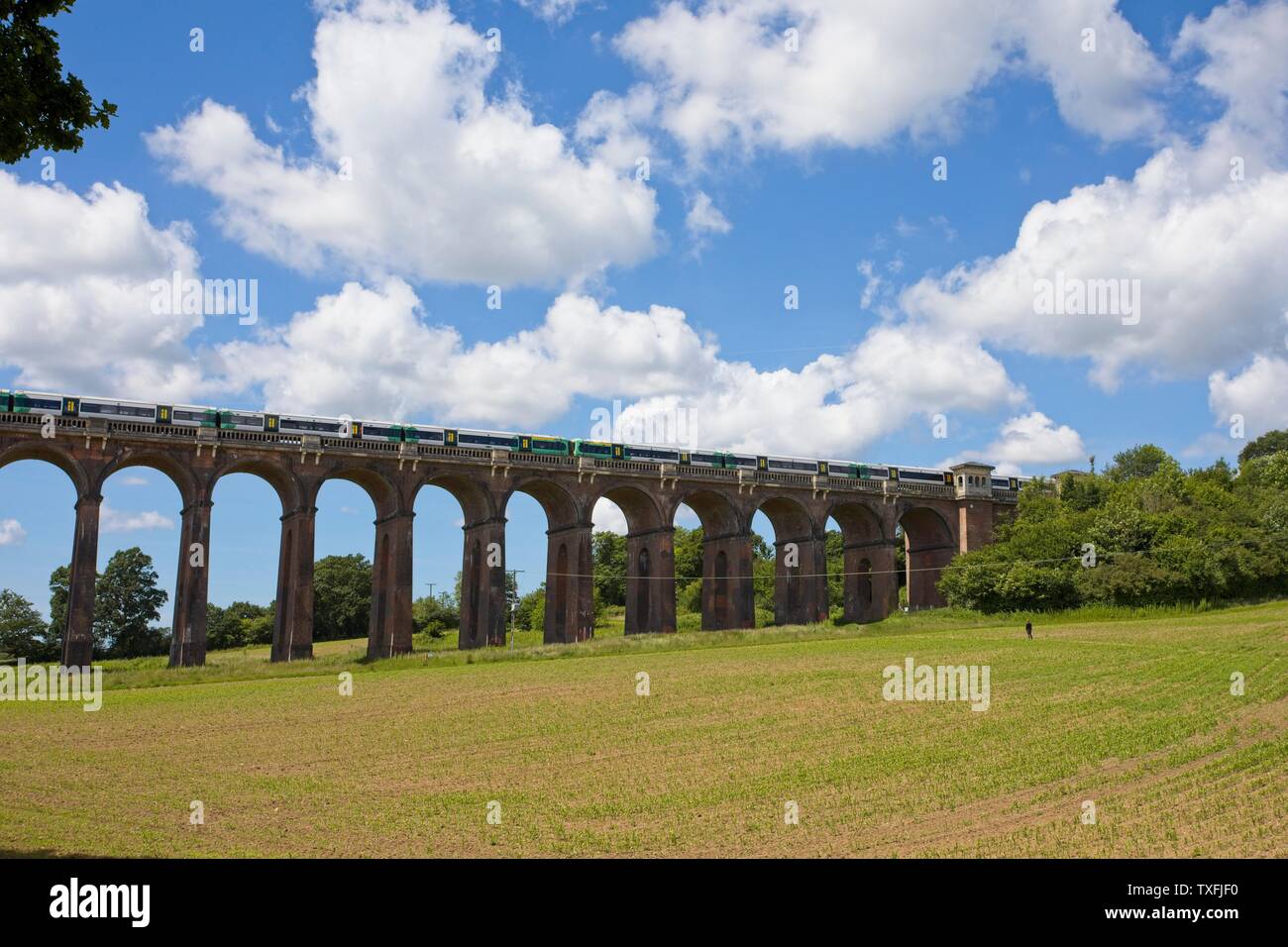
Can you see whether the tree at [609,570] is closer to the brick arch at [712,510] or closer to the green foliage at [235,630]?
the green foliage at [235,630]

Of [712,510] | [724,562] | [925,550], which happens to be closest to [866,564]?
[925,550]

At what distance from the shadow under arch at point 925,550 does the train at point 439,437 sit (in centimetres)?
324

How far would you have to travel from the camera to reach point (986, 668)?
3856 cm

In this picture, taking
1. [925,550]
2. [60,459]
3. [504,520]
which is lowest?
[925,550]

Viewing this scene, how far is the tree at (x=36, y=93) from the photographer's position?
40.6 ft

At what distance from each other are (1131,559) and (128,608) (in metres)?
87.1

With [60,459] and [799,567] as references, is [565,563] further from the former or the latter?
[60,459]

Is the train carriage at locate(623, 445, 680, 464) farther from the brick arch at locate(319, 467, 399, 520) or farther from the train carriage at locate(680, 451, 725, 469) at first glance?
the brick arch at locate(319, 467, 399, 520)

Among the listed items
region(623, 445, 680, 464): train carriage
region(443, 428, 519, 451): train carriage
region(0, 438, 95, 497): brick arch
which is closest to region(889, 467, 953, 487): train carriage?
region(623, 445, 680, 464): train carriage

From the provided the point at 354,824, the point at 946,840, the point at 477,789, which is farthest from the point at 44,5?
the point at 946,840

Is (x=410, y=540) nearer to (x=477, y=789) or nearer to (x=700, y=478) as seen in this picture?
(x=700, y=478)

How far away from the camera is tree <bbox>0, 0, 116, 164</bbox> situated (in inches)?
487

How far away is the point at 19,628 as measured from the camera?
311 feet

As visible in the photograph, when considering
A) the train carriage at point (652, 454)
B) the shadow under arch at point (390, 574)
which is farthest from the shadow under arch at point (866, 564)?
the shadow under arch at point (390, 574)
